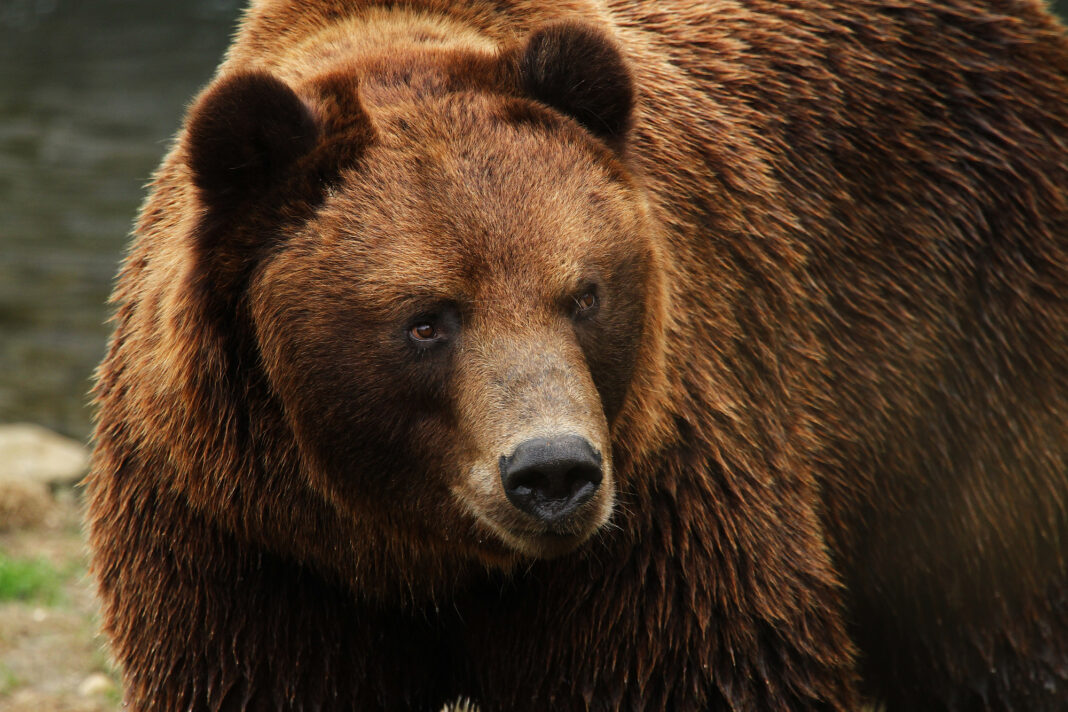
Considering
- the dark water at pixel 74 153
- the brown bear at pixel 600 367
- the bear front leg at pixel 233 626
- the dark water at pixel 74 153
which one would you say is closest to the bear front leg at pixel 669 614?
the brown bear at pixel 600 367

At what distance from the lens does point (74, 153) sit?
1673 centimetres

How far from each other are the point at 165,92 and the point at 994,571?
608 inches

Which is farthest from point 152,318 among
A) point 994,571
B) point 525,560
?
point 994,571

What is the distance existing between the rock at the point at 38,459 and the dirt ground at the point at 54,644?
673 mm

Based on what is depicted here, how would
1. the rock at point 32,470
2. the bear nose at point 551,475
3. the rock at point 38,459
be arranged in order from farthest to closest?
the rock at point 38,459 → the rock at point 32,470 → the bear nose at point 551,475

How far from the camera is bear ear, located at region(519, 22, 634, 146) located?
3934 millimetres

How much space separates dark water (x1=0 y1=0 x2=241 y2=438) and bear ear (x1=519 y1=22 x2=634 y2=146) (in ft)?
25.5

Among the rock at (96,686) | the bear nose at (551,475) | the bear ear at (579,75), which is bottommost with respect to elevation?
the rock at (96,686)

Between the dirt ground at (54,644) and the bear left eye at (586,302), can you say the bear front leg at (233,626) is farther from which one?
the dirt ground at (54,644)

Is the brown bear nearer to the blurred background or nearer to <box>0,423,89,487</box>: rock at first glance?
the blurred background

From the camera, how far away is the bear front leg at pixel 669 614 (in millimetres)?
4188

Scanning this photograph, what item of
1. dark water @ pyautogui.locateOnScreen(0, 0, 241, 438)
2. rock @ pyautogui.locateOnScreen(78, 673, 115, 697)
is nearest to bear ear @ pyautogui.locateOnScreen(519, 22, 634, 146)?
rock @ pyautogui.locateOnScreen(78, 673, 115, 697)

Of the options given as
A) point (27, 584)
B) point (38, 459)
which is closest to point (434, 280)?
point (27, 584)

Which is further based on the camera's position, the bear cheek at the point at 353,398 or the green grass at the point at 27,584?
the green grass at the point at 27,584
